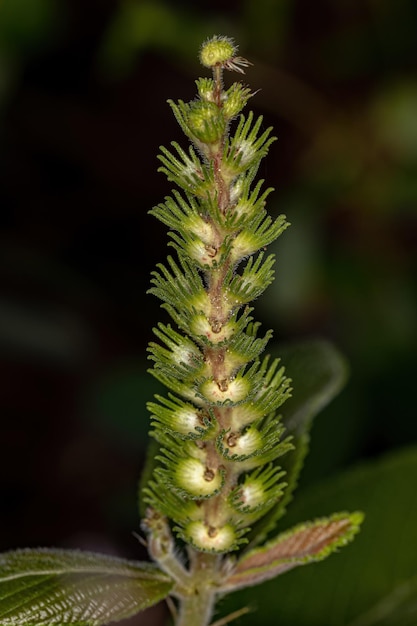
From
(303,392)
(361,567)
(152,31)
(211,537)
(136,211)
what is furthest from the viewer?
(136,211)

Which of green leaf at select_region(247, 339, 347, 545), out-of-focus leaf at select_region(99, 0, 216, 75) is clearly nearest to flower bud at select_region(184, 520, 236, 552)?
green leaf at select_region(247, 339, 347, 545)

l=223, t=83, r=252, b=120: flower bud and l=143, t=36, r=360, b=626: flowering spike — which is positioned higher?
l=223, t=83, r=252, b=120: flower bud

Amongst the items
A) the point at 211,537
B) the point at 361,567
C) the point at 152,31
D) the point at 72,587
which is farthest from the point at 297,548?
the point at 152,31

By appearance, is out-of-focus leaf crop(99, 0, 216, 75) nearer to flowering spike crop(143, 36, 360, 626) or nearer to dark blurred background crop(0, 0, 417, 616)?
dark blurred background crop(0, 0, 417, 616)

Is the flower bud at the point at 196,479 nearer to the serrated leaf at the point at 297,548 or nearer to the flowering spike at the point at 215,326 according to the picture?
the flowering spike at the point at 215,326

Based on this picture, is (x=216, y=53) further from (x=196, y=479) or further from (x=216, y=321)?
(x=196, y=479)

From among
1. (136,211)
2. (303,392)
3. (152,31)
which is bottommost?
(303,392)

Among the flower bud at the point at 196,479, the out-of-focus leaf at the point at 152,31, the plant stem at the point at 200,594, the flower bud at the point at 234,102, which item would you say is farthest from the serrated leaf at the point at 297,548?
the out-of-focus leaf at the point at 152,31
